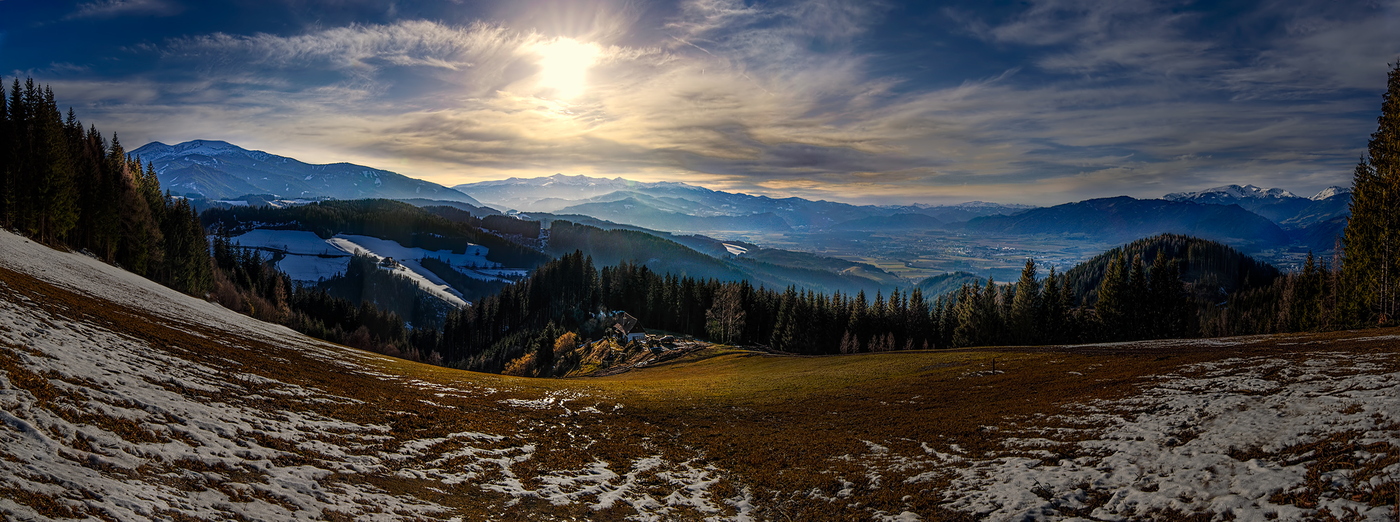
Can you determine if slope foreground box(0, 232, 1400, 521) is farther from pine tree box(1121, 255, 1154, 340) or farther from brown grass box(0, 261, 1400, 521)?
pine tree box(1121, 255, 1154, 340)

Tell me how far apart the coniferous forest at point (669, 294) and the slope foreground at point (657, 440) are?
1084 inches

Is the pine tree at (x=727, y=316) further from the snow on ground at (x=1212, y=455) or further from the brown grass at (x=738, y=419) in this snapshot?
the snow on ground at (x=1212, y=455)

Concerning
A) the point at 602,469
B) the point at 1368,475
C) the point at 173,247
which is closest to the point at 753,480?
the point at 602,469

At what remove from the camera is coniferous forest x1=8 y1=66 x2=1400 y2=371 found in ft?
168

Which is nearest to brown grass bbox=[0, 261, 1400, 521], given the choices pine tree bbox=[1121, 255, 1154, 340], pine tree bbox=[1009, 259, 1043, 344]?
pine tree bbox=[1009, 259, 1043, 344]

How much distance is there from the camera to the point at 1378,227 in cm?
4734

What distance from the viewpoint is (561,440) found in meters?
24.8

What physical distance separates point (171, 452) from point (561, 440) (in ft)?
45.5

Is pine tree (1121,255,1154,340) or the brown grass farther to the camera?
pine tree (1121,255,1154,340)

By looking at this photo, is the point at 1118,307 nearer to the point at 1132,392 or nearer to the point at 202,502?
the point at 1132,392

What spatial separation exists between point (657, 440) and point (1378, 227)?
70594 mm

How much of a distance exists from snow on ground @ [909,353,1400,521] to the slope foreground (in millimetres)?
86

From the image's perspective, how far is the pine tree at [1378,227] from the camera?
1737 inches

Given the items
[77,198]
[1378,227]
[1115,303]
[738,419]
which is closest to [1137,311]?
[1115,303]
